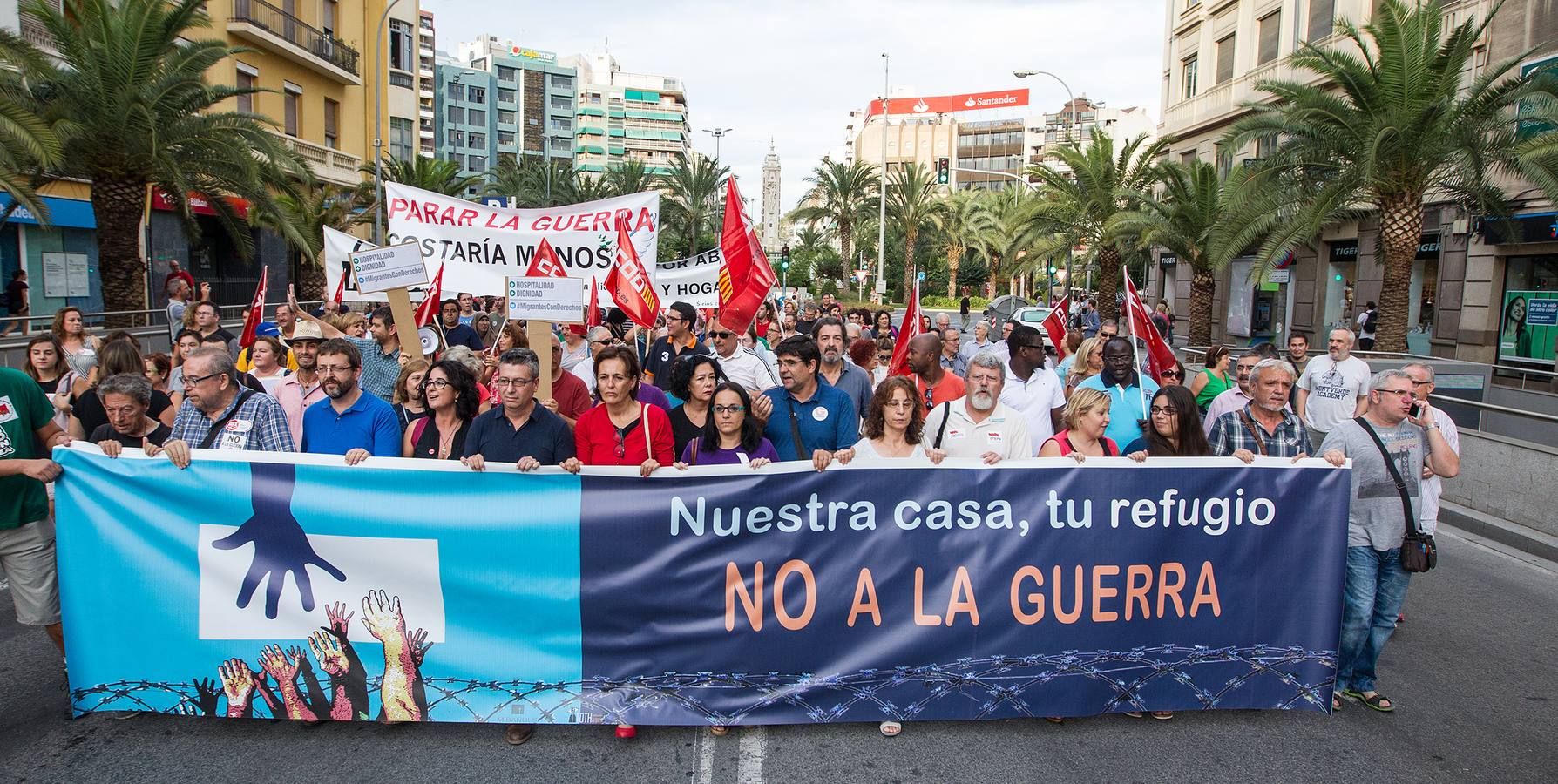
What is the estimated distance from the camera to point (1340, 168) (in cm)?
1797

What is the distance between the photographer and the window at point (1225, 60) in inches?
1288

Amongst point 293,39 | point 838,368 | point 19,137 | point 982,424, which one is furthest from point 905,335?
point 293,39

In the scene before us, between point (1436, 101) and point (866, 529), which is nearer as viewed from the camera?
point (866, 529)

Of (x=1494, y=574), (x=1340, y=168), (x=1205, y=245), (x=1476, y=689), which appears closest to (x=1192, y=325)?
(x=1205, y=245)

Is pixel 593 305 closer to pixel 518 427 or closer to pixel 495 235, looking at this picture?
pixel 495 235

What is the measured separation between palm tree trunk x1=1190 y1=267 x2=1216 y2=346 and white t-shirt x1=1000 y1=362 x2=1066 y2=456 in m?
19.3

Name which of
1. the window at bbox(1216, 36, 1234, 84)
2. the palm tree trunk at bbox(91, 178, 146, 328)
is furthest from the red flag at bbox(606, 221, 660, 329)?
the window at bbox(1216, 36, 1234, 84)

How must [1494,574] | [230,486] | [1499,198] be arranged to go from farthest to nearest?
[1499,198] < [1494,574] < [230,486]

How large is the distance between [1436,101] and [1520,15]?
6784 millimetres

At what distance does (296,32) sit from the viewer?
30938 mm

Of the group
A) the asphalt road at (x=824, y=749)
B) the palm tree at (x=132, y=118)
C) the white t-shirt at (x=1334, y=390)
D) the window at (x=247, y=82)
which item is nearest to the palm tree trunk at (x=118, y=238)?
the palm tree at (x=132, y=118)

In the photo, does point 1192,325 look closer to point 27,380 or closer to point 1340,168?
point 1340,168

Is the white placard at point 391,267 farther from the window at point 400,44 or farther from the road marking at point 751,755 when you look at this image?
the window at point 400,44

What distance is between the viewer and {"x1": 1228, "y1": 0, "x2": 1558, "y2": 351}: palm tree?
15.4m
